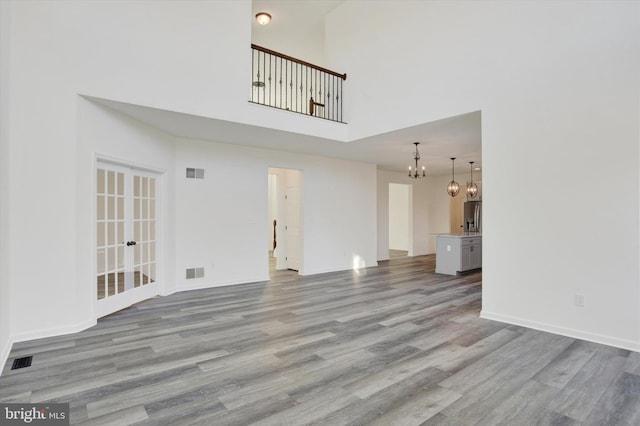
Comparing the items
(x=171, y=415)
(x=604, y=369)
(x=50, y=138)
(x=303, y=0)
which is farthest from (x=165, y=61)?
(x=604, y=369)

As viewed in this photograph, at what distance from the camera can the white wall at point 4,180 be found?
10.3 feet

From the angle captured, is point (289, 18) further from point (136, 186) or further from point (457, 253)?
point (457, 253)

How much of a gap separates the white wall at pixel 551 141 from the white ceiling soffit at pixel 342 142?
58 cm

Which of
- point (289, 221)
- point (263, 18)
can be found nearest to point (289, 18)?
point (263, 18)

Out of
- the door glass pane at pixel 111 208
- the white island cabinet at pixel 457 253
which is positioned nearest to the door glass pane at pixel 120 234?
the door glass pane at pixel 111 208

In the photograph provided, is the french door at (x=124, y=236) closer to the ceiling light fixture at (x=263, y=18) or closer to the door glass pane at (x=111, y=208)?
the door glass pane at (x=111, y=208)

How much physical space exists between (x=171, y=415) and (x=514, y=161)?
431 centimetres

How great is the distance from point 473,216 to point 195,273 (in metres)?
8.69

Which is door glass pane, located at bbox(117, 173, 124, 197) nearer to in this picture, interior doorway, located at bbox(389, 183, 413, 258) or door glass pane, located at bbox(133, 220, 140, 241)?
door glass pane, located at bbox(133, 220, 140, 241)

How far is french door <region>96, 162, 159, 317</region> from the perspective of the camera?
436 centimetres

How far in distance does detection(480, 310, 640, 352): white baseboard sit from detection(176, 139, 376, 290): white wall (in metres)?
4.08

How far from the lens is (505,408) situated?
2.29m

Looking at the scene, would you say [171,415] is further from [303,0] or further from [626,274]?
[303,0]

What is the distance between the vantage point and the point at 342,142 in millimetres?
6289
